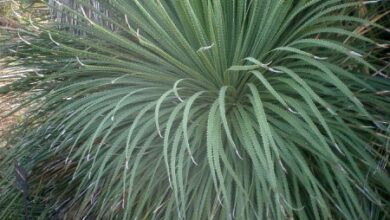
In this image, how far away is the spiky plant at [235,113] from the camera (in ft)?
6.86

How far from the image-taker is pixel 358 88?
2.38 m

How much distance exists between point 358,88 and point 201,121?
0.63 m

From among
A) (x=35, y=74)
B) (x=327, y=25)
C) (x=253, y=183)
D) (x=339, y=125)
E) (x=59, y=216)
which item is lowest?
(x=59, y=216)

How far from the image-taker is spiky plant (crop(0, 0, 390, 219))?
209cm

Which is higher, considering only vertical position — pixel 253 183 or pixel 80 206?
pixel 253 183

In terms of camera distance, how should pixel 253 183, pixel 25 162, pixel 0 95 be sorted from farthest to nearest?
pixel 0 95 < pixel 25 162 < pixel 253 183

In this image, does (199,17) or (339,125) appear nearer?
(339,125)

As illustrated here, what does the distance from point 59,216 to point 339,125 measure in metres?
1.44

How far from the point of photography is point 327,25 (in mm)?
2420

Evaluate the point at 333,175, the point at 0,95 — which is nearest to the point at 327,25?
the point at 333,175

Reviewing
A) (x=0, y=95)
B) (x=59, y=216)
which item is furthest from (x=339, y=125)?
(x=0, y=95)

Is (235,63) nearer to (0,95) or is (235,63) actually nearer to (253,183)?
(253,183)

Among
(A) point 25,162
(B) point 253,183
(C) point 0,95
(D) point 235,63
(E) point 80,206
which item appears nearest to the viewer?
(B) point 253,183

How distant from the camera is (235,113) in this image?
2.29 m
